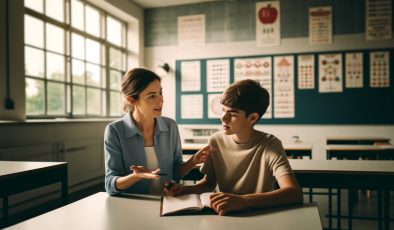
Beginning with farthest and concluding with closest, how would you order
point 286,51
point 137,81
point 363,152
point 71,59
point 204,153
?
point 286,51, point 71,59, point 363,152, point 137,81, point 204,153

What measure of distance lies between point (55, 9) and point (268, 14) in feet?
10.9

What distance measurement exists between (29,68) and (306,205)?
3444 mm

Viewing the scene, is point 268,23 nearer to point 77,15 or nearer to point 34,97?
point 77,15

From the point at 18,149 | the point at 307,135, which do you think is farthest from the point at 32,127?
the point at 307,135

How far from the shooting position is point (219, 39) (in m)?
5.77

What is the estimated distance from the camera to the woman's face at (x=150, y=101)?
1.55 metres

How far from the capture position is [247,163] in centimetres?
136

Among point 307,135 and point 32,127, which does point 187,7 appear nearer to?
point 307,135

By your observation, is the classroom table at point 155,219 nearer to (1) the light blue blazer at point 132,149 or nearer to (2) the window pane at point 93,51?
(1) the light blue blazer at point 132,149

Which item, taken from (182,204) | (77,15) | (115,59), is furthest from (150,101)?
(115,59)

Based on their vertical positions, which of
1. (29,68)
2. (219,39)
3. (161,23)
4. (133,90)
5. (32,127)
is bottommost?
(32,127)

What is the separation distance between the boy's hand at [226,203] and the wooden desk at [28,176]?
3.83ft

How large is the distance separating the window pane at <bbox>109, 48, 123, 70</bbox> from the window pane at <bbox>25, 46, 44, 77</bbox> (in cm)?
172

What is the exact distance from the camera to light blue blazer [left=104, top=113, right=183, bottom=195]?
4.68 ft
